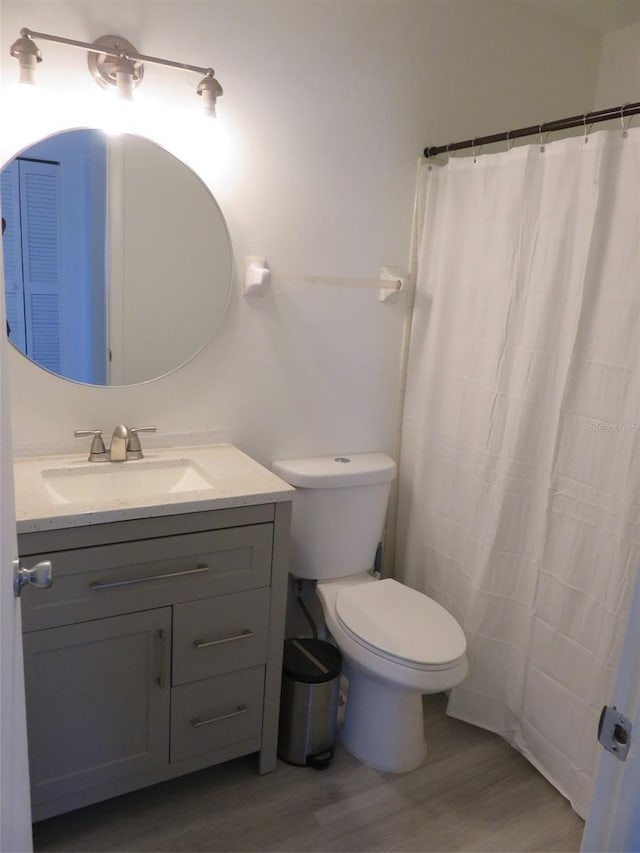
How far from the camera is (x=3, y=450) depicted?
3.14 feet

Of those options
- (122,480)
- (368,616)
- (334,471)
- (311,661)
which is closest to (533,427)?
(334,471)

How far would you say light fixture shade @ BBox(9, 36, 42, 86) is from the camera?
4.90 ft

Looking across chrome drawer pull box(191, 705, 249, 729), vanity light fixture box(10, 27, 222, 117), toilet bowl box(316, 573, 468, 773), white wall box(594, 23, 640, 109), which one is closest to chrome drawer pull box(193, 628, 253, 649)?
chrome drawer pull box(191, 705, 249, 729)

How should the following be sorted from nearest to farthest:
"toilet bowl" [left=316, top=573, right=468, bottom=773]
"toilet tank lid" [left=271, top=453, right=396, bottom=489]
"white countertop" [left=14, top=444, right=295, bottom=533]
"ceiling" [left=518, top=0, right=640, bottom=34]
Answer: "white countertop" [left=14, top=444, right=295, bottom=533], "toilet bowl" [left=316, top=573, right=468, bottom=773], "toilet tank lid" [left=271, top=453, right=396, bottom=489], "ceiling" [left=518, top=0, right=640, bottom=34]

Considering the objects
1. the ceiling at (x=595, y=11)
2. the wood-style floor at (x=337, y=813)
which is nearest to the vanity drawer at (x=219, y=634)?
the wood-style floor at (x=337, y=813)

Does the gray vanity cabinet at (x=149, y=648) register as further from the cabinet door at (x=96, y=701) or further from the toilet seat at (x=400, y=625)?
the toilet seat at (x=400, y=625)

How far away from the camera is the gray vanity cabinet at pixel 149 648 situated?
1.47 m

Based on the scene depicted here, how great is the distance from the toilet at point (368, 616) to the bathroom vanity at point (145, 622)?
0.88 feet

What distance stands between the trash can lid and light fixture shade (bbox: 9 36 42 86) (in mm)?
1733

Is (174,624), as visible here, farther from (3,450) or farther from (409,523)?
(409,523)

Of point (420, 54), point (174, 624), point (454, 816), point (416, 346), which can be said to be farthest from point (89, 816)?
point (420, 54)

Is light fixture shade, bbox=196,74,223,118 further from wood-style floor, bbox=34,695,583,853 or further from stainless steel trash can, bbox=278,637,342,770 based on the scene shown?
wood-style floor, bbox=34,695,583,853

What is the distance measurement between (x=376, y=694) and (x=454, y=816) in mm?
384

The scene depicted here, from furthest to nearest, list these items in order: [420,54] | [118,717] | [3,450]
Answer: [420,54] → [118,717] → [3,450]
